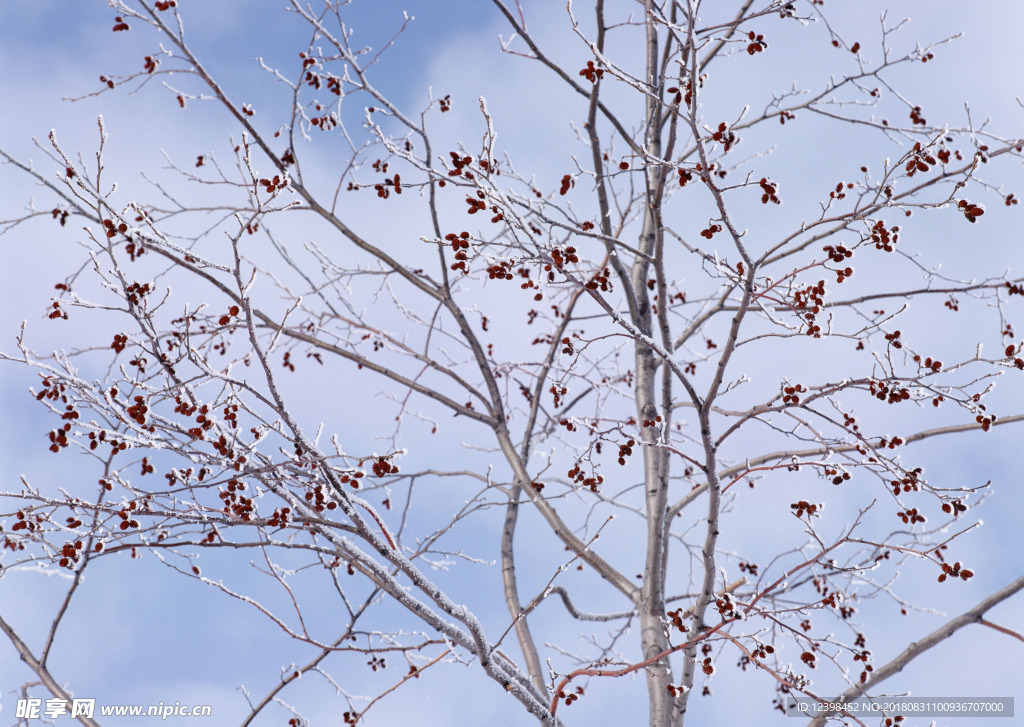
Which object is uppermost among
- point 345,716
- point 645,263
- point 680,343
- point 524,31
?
point 524,31

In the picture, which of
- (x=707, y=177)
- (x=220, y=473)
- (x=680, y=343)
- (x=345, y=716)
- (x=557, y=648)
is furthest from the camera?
(x=557, y=648)

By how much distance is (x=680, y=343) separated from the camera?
17.0ft

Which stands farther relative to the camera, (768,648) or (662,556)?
(662,556)

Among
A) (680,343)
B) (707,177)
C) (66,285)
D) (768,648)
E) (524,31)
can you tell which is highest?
(524,31)

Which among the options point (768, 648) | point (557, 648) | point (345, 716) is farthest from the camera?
point (557, 648)

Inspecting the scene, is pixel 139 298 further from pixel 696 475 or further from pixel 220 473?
pixel 696 475

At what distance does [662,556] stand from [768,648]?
3.42ft

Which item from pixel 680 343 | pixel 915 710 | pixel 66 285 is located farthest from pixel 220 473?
pixel 915 710

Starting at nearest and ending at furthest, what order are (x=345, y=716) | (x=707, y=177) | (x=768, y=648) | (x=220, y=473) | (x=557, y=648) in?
1. (x=707, y=177)
2. (x=220, y=473)
3. (x=768, y=648)
4. (x=345, y=716)
5. (x=557, y=648)

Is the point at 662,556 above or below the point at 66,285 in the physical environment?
below

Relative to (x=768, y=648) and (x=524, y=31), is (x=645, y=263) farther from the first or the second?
(x=768, y=648)

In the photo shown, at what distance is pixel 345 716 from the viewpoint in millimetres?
4199

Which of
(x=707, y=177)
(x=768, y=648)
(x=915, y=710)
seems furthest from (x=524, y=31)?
(x=915, y=710)

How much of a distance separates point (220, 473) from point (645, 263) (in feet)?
10.8
